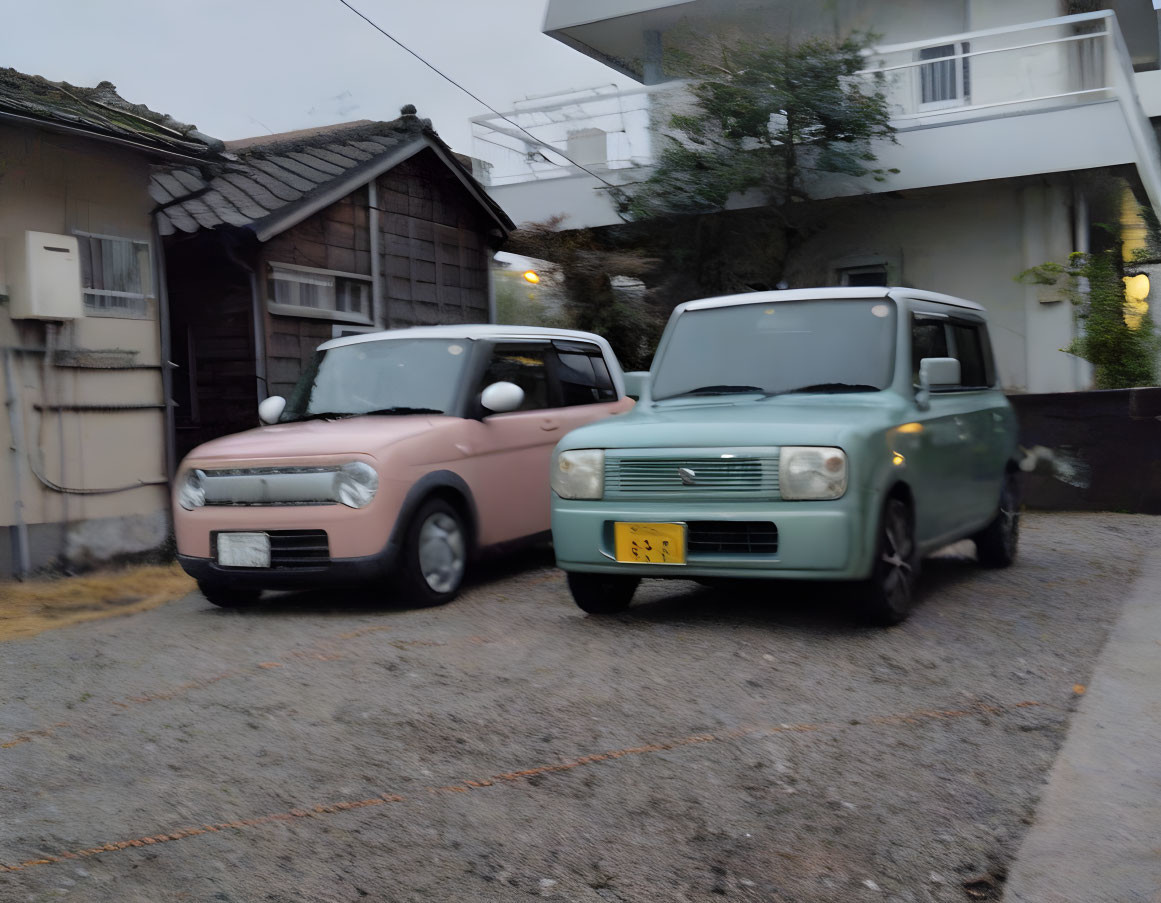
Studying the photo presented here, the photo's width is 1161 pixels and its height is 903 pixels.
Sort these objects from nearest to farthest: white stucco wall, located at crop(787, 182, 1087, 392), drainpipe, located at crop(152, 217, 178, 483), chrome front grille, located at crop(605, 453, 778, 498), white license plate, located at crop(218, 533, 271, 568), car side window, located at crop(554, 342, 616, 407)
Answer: chrome front grille, located at crop(605, 453, 778, 498) → white license plate, located at crop(218, 533, 271, 568) → car side window, located at crop(554, 342, 616, 407) → drainpipe, located at crop(152, 217, 178, 483) → white stucco wall, located at crop(787, 182, 1087, 392)

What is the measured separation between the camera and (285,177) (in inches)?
481

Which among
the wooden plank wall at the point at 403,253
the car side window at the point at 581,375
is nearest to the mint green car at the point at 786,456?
the car side window at the point at 581,375

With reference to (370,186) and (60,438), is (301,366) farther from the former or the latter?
(60,438)

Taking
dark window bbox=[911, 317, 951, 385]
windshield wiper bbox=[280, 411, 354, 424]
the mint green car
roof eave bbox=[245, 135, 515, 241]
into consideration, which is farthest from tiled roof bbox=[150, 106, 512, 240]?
dark window bbox=[911, 317, 951, 385]

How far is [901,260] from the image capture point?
16844 mm

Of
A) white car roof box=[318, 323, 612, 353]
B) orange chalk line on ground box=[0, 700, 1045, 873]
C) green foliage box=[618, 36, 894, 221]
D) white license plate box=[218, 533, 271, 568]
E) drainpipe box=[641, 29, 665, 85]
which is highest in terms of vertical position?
drainpipe box=[641, 29, 665, 85]

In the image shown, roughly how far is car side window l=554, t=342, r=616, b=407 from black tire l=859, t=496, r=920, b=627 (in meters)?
3.15

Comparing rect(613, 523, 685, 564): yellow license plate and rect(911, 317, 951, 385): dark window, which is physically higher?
rect(911, 317, 951, 385): dark window

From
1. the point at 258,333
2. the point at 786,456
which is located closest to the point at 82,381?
the point at 258,333

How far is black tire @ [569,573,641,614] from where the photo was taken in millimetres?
6195

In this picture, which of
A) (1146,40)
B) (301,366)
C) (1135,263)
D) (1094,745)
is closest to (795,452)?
(1094,745)

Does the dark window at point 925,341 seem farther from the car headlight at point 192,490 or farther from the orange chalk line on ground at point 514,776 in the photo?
the car headlight at point 192,490

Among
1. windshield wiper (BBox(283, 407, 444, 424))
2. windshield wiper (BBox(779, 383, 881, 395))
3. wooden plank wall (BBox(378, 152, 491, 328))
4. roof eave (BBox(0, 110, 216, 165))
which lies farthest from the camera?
wooden plank wall (BBox(378, 152, 491, 328))

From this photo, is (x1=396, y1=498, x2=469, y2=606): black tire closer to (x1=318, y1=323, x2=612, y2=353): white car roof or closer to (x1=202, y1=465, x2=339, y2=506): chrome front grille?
(x1=202, y1=465, x2=339, y2=506): chrome front grille
